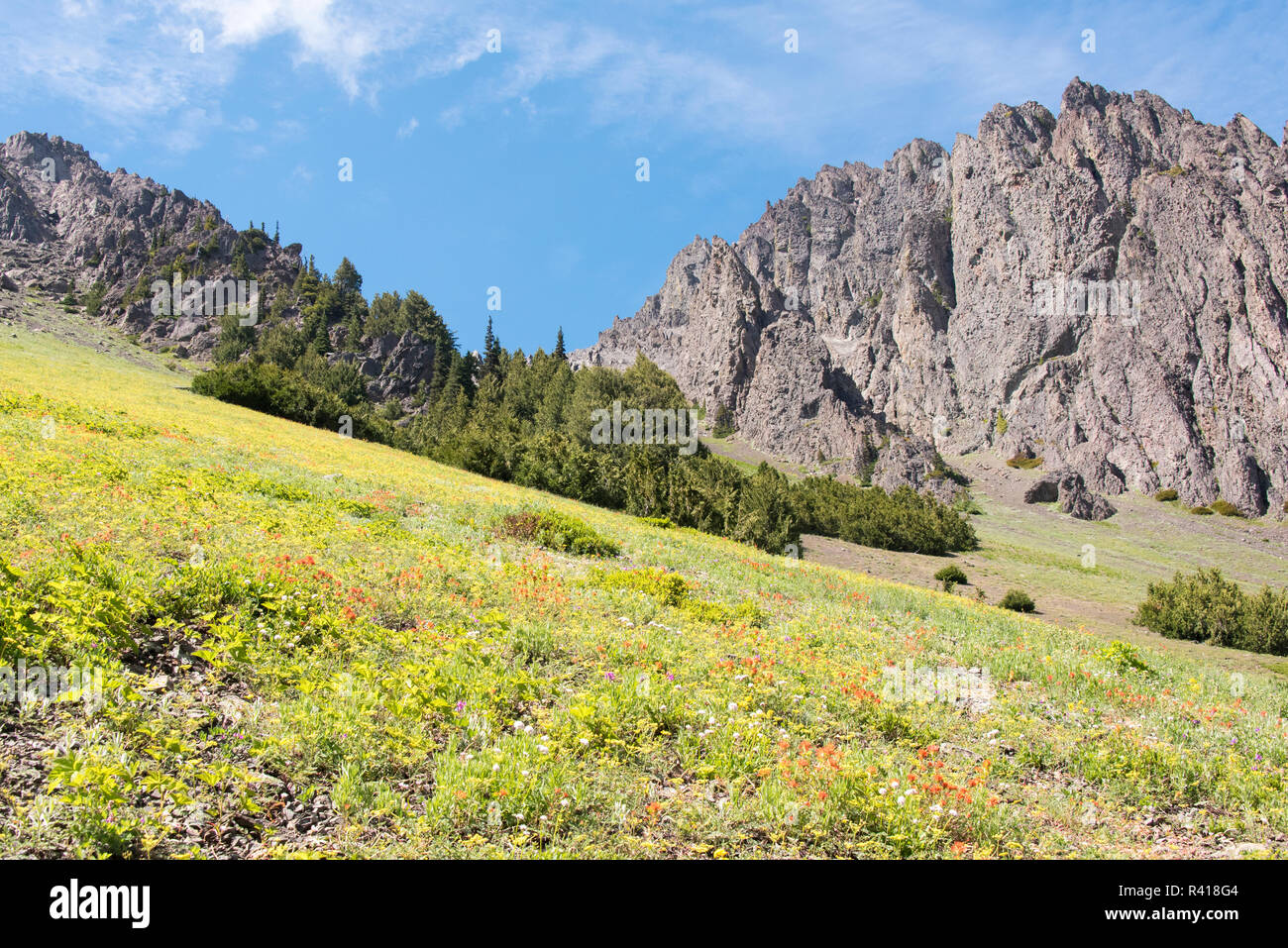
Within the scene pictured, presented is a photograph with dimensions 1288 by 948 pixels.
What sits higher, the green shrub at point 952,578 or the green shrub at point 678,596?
the green shrub at point 678,596

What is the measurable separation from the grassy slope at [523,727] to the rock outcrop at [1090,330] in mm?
130927

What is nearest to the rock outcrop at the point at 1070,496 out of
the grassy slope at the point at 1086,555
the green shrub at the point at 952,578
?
the grassy slope at the point at 1086,555

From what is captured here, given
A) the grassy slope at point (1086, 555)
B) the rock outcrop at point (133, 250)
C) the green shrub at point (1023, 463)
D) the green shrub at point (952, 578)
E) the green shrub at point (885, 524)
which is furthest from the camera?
the green shrub at point (1023, 463)

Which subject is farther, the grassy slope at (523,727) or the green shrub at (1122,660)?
the green shrub at (1122,660)

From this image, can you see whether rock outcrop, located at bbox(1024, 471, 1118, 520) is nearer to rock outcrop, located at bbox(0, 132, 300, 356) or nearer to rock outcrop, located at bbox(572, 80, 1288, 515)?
rock outcrop, located at bbox(572, 80, 1288, 515)

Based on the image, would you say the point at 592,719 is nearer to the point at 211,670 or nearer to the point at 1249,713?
the point at 211,670

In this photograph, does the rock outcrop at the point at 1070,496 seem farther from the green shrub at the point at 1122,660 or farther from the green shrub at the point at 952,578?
the green shrub at the point at 1122,660

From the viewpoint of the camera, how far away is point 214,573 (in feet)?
31.6

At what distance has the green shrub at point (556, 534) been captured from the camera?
21.3 meters

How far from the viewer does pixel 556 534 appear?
70.4ft

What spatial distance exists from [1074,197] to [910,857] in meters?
212

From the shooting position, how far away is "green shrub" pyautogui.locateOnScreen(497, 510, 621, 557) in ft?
69.8

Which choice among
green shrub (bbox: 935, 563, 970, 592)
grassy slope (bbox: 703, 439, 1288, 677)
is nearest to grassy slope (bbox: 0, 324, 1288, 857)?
grassy slope (bbox: 703, 439, 1288, 677)
